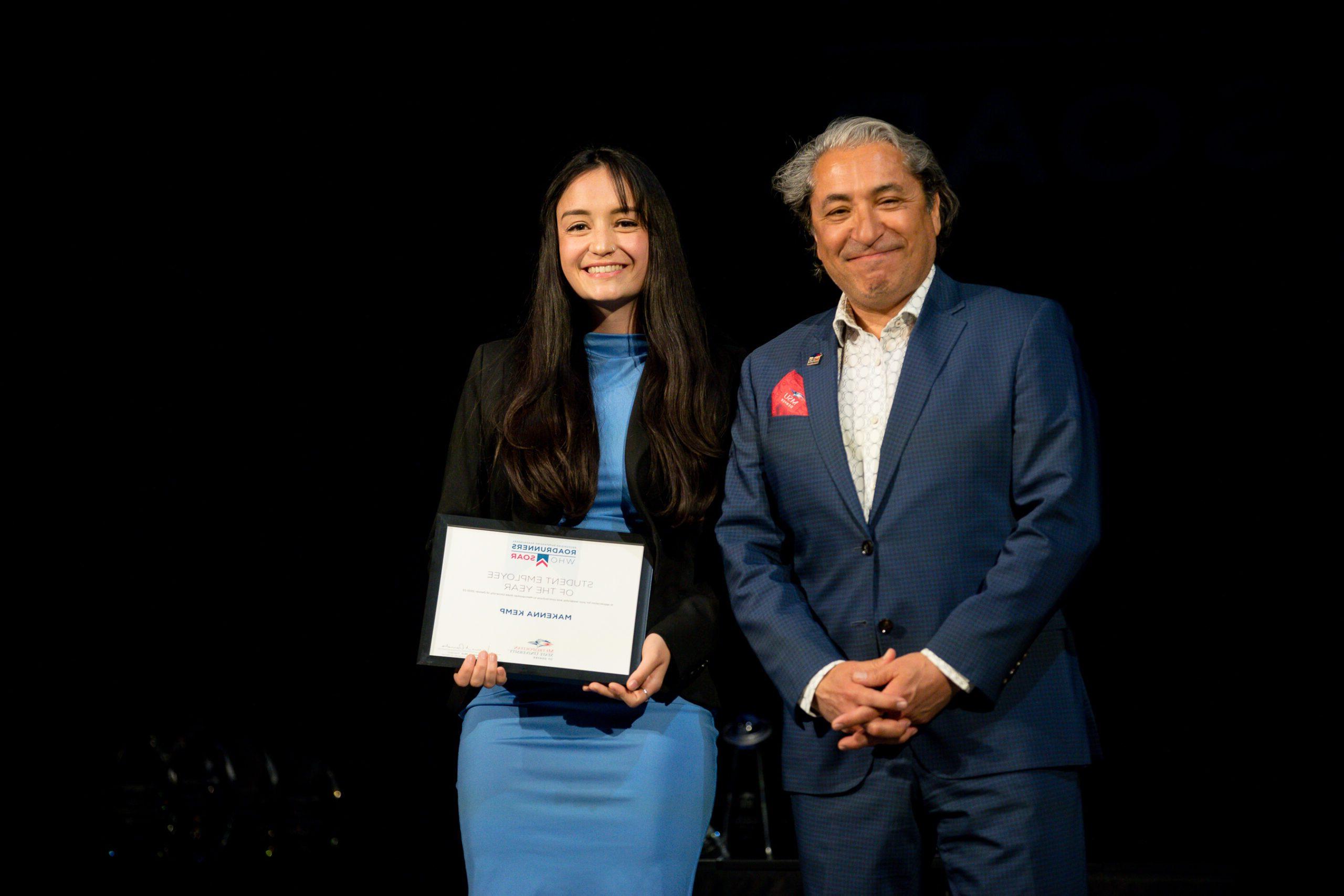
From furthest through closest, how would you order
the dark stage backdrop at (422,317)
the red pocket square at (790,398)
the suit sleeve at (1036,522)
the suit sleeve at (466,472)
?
the dark stage backdrop at (422,317) < the suit sleeve at (466,472) < the red pocket square at (790,398) < the suit sleeve at (1036,522)

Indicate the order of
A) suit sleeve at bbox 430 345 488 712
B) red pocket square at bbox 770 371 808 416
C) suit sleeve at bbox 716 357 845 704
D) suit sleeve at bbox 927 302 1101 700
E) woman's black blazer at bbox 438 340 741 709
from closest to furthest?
suit sleeve at bbox 927 302 1101 700, suit sleeve at bbox 716 357 845 704, red pocket square at bbox 770 371 808 416, woman's black blazer at bbox 438 340 741 709, suit sleeve at bbox 430 345 488 712

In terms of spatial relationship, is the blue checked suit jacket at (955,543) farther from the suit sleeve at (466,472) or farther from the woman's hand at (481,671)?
the suit sleeve at (466,472)

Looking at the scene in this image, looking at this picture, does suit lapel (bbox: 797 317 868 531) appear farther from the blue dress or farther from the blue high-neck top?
the blue dress

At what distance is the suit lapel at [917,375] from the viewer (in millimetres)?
1936

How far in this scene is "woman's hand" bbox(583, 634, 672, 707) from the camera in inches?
82.0

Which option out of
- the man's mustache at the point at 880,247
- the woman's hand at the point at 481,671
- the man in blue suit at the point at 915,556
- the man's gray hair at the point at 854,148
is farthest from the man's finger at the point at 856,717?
the man's gray hair at the point at 854,148

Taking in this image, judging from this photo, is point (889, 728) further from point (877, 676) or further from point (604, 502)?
point (604, 502)

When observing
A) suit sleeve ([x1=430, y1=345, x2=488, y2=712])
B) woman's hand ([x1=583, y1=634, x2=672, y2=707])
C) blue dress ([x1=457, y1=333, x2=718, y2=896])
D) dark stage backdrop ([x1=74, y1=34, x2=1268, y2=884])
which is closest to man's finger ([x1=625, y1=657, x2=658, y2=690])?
woman's hand ([x1=583, y1=634, x2=672, y2=707])

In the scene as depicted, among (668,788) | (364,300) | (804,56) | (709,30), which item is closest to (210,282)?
(364,300)

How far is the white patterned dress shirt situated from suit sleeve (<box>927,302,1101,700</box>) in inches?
8.8

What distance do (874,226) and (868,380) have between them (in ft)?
0.92

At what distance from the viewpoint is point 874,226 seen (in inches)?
81.9

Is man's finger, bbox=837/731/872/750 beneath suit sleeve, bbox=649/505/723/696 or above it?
Answer: beneath

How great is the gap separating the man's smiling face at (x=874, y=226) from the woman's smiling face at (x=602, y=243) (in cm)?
41
